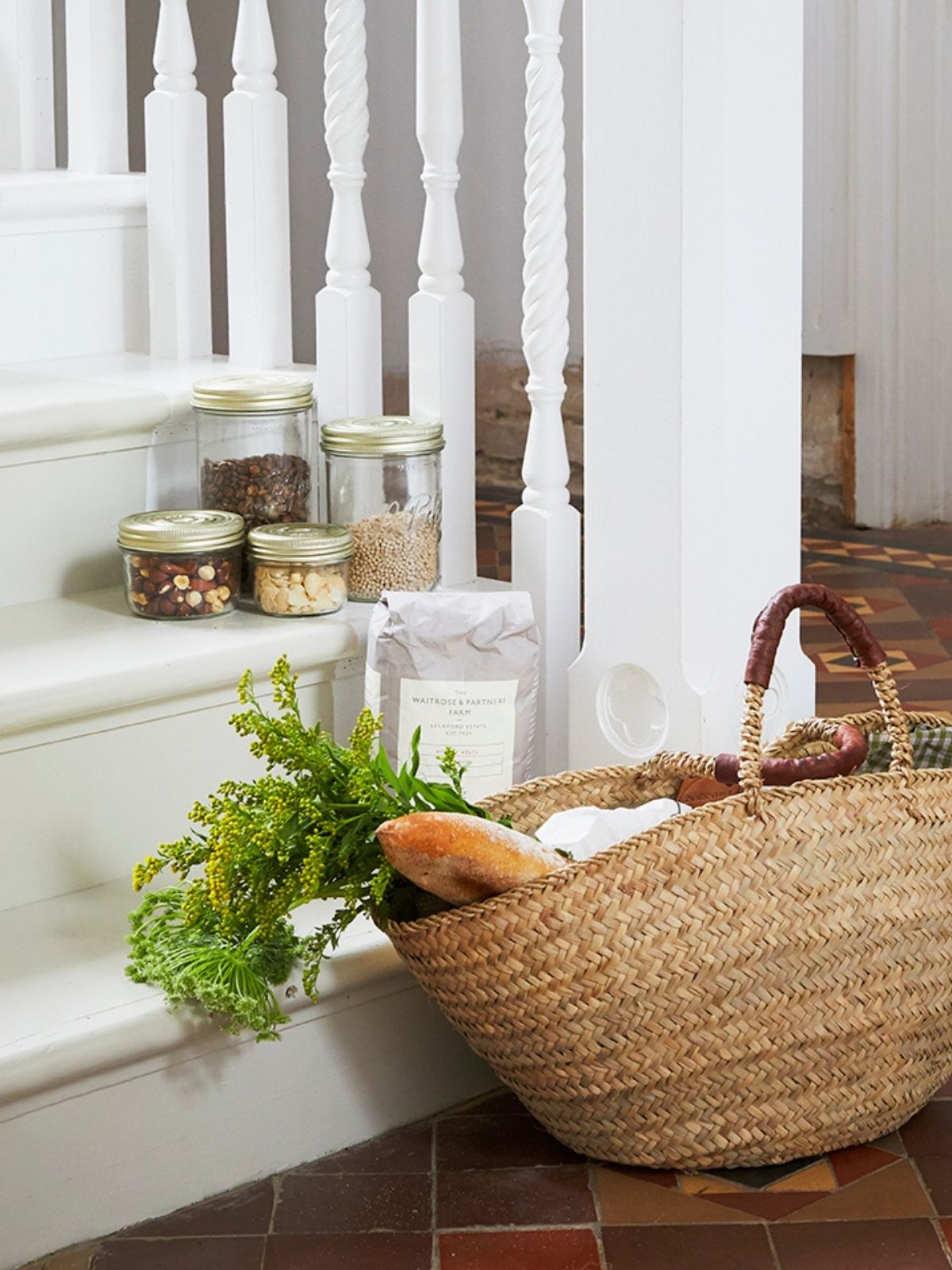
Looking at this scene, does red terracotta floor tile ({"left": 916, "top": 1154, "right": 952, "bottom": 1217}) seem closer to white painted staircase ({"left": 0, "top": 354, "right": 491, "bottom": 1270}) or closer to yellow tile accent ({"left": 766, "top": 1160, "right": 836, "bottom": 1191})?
yellow tile accent ({"left": 766, "top": 1160, "right": 836, "bottom": 1191})

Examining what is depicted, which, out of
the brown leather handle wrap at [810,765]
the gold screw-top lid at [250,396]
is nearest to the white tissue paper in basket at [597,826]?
the brown leather handle wrap at [810,765]

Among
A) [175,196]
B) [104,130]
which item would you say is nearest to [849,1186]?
[175,196]

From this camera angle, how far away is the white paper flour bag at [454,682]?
173 cm

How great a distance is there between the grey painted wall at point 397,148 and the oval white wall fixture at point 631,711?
8.20 feet

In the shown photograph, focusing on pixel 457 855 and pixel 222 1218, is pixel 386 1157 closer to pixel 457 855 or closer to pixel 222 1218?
pixel 222 1218

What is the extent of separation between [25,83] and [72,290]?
0.53 m

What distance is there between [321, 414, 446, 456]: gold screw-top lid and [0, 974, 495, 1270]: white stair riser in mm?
606

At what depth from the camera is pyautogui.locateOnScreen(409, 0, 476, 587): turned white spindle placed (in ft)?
6.28

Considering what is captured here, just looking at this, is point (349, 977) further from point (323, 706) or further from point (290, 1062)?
point (323, 706)

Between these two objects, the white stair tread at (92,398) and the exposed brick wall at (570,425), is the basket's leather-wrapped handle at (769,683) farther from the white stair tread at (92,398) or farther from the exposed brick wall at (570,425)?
the exposed brick wall at (570,425)

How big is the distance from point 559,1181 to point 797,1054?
0.23 metres

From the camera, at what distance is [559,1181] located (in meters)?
1.45

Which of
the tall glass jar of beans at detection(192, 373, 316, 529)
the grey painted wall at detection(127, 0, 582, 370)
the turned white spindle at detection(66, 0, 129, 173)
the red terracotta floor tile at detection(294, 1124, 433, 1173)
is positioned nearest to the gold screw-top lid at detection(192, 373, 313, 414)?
the tall glass jar of beans at detection(192, 373, 316, 529)

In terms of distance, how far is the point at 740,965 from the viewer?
1.35m
